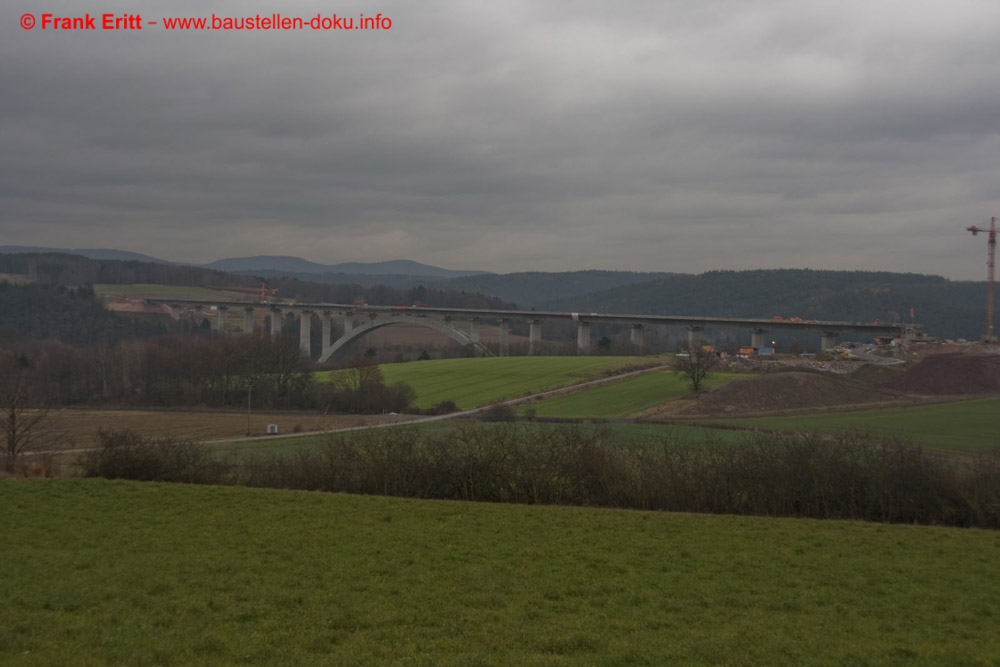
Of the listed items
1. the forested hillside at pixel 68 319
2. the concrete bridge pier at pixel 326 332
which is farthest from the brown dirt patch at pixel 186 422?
the forested hillside at pixel 68 319

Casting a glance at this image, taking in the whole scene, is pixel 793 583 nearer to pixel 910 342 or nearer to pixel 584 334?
pixel 910 342

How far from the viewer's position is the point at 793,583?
14.6m

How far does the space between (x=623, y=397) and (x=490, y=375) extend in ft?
67.2

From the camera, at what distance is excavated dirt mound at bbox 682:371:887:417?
171 feet

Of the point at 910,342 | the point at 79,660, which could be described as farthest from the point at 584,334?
the point at 79,660

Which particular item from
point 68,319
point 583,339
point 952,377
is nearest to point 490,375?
point 583,339

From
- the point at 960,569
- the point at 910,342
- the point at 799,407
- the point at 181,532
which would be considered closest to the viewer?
the point at 960,569

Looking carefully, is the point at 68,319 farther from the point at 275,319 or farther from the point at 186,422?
the point at 186,422

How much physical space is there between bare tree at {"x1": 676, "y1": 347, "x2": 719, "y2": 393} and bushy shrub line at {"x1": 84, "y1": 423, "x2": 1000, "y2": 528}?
31464 millimetres

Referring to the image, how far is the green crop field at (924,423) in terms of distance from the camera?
38.3m

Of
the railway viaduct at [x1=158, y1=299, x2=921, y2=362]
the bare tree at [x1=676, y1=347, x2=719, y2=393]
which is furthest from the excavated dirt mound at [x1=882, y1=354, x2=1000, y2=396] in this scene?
the railway viaduct at [x1=158, y1=299, x2=921, y2=362]

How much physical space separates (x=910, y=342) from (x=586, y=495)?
211ft

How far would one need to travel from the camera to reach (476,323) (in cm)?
12438

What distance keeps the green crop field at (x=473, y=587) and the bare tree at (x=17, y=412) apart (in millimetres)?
12461
